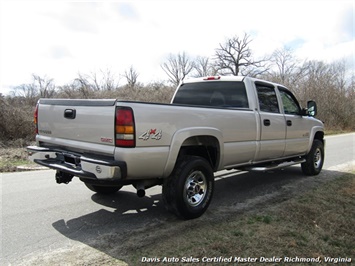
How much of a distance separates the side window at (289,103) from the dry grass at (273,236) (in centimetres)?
224

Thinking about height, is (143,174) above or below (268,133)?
below

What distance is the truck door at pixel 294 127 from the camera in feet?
20.7

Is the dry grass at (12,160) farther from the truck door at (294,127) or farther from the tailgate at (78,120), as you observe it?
the truck door at (294,127)

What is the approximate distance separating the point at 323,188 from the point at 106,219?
4207mm

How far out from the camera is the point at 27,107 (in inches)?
605

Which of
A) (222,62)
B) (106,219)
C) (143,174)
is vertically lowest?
(106,219)

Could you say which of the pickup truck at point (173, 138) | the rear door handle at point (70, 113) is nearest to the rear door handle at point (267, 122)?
the pickup truck at point (173, 138)

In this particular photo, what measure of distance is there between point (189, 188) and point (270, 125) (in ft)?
7.24

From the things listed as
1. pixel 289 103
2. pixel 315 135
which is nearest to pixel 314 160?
pixel 315 135

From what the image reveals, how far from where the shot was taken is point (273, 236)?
3758 mm

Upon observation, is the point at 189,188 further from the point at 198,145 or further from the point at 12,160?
the point at 12,160

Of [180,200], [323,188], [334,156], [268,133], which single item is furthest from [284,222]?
[334,156]

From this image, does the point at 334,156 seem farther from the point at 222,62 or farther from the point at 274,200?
the point at 222,62

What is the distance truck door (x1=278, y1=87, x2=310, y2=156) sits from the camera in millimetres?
6316
